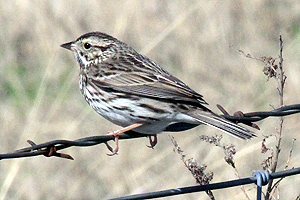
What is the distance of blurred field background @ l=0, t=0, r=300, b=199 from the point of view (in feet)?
26.0

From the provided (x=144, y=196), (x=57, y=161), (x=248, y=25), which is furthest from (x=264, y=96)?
(x=144, y=196)

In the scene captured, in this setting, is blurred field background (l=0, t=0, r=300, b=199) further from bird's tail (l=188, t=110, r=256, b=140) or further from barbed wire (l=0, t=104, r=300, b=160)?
barbed wire (l=0, t=104, r=300, b=160)

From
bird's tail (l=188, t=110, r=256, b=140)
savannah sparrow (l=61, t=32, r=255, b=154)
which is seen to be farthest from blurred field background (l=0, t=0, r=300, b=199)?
bird's tail (l=188, t=110, r=256, b=140)

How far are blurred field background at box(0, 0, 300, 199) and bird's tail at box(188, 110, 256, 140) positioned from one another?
2456 mm

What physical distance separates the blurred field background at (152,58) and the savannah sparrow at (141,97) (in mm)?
2151

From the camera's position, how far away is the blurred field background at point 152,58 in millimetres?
7910

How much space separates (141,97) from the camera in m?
5.21

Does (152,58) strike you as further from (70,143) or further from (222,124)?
(70,143)

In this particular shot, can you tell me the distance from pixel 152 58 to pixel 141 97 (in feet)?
16.0

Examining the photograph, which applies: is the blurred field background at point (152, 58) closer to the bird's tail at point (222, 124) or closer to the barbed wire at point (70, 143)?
the bird's tail at point (222, 124)

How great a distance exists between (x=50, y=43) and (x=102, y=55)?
428 centimetres

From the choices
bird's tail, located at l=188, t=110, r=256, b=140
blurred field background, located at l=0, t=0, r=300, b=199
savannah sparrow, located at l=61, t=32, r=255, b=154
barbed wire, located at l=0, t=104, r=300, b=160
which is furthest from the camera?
blurred field background, located at l=0, t=0, r=300, b=199

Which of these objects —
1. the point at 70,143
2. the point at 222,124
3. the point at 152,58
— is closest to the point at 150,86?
the point at 222,124

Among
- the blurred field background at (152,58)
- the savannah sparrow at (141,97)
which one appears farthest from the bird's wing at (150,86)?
the blurred field background at (152,58)
